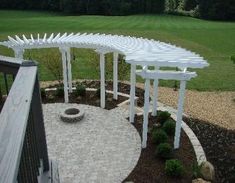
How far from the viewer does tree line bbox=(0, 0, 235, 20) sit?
1976 inches

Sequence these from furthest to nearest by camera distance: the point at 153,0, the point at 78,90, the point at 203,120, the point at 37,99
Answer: the point at 153,0 → the point at 78,90 → the point at 203,120 → the point at 37,99

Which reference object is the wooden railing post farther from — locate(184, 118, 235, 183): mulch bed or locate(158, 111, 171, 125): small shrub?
locate(158, 111, 171, 125): small shrub

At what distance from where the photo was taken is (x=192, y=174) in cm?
738

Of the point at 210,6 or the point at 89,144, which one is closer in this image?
the point at 89,144

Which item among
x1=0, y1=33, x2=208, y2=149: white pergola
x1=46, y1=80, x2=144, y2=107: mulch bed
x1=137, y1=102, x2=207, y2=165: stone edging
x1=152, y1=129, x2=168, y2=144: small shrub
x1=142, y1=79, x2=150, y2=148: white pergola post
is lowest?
x1=137, y1=102, x2=207, y2=165: stone edging

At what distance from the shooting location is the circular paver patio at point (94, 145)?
301 inches

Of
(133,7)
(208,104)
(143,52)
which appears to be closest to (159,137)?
(143,52)

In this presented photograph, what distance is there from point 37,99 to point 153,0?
179ft

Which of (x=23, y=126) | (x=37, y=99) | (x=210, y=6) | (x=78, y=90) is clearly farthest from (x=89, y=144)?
(x=210, y=6)

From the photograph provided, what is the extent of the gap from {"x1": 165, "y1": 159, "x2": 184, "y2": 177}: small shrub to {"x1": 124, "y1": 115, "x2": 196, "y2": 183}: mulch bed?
0.14 meters

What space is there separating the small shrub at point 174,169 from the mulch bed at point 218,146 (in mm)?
976

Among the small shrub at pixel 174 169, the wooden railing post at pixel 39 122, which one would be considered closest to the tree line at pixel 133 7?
the small shrub at pixel 174 169

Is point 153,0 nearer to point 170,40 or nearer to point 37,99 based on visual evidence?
point 170,40

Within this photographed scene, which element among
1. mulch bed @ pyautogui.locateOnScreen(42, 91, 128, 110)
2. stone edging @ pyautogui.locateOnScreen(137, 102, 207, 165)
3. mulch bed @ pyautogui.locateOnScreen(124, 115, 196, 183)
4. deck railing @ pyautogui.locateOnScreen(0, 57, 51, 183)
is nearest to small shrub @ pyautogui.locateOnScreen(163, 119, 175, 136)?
mulch bed @ pyautogui.locateOnScreen(124, 115, 196, 183)
